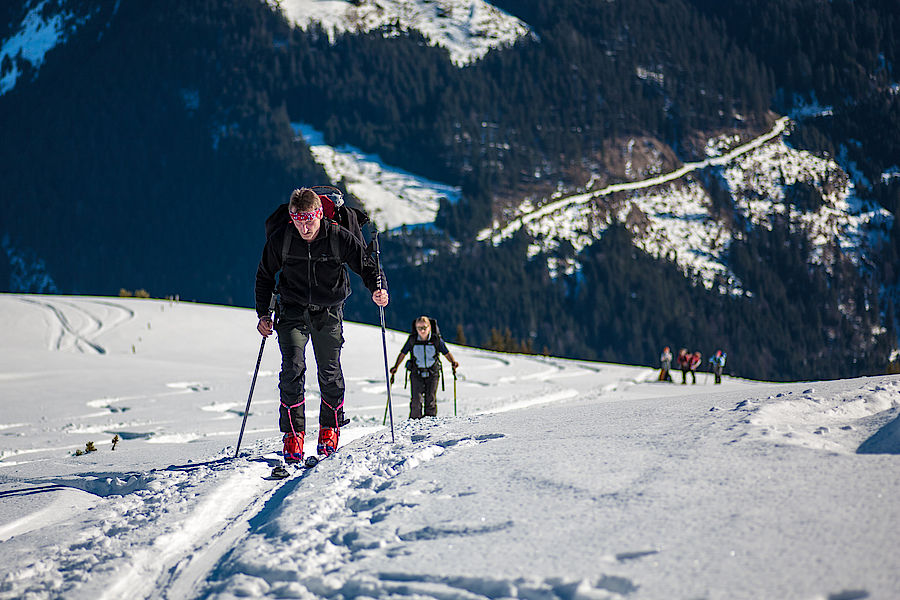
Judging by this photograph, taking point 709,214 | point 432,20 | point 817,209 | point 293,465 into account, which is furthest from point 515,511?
point 432,20

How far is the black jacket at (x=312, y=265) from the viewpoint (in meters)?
5.13

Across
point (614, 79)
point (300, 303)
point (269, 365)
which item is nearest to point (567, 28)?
point (614, 79)

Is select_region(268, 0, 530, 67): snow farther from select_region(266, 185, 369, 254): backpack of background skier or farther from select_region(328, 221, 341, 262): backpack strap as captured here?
select_region(328, 221, 341, 262): backpack strap

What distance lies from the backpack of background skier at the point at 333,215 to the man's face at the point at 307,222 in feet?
0.50

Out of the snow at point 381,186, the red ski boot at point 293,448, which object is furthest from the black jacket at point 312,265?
the snow at point 381,186

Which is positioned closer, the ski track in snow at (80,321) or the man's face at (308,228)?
the man's face at (308,228)

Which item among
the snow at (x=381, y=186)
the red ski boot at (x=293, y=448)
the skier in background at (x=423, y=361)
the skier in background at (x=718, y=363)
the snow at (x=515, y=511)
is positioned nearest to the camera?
the snow at (x=515, y=511)

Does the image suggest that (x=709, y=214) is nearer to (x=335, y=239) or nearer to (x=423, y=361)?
(x=423, y=361)

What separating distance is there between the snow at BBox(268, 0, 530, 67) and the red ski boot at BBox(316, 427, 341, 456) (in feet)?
585

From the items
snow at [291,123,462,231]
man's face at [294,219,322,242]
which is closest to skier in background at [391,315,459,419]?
man's face at [294,219,322,242]

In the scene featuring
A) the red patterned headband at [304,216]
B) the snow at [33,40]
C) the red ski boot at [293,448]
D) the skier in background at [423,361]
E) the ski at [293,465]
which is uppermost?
the snow at [33,40]

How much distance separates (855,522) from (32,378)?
54.4 ft

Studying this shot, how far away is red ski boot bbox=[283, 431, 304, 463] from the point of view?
211 inches

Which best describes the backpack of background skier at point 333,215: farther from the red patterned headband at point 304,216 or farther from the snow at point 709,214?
the snow at point 709,214
